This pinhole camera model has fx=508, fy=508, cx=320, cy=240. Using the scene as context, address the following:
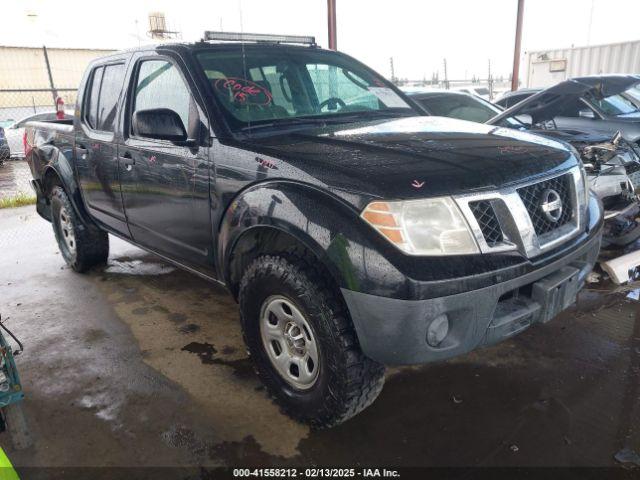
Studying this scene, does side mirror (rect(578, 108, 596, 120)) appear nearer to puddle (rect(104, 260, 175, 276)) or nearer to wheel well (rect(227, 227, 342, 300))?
puddle (rect(104, 260, 175, 276))

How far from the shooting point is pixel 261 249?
2.41 m

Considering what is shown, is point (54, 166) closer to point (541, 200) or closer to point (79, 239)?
point (79, 239)

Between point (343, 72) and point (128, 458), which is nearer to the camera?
point (128, 458)

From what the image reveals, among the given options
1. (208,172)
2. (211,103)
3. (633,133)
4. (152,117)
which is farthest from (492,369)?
(633,133)

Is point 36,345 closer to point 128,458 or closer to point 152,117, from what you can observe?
point 128,458

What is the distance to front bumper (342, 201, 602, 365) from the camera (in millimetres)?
1896

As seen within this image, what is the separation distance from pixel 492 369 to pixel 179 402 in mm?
1727

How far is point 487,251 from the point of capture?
198cm

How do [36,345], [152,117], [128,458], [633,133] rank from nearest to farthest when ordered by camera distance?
1. [128,458]
2. [152,117]
3. [36,345]
4. [633,133]

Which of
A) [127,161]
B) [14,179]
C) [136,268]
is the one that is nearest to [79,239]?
[136,268]

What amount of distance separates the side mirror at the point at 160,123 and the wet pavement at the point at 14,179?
21.9ft

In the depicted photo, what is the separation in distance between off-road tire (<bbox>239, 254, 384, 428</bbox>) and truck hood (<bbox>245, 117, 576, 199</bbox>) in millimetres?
413

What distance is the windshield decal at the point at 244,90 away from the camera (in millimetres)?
2766

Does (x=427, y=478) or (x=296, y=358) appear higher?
(x=296, y=358)
